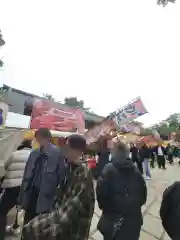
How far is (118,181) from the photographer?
3.14m

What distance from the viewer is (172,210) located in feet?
8.13

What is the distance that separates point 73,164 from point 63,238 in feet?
1.91

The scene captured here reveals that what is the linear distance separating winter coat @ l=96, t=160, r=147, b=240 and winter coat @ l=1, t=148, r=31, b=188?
1.61 meters

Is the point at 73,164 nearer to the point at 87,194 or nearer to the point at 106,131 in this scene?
the point at 87,194

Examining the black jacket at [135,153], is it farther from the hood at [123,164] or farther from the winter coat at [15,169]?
the hood at [123,164]

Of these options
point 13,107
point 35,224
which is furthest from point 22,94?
point 35,224

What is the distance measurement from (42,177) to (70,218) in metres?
1.36

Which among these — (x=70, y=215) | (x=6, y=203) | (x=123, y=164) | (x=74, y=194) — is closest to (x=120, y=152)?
(x=123, y=164)

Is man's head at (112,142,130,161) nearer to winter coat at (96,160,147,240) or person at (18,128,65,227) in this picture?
winter coat at (96,160,147,240)

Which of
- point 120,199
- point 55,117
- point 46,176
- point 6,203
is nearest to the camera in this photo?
point 120,199

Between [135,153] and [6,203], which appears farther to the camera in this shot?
[135,153]

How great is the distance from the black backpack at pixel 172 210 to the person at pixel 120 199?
634 mm

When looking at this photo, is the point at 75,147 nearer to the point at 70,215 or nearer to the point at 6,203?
the point at 70,215

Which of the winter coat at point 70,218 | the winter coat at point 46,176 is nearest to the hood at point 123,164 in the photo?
the winter coat at point 46,176
